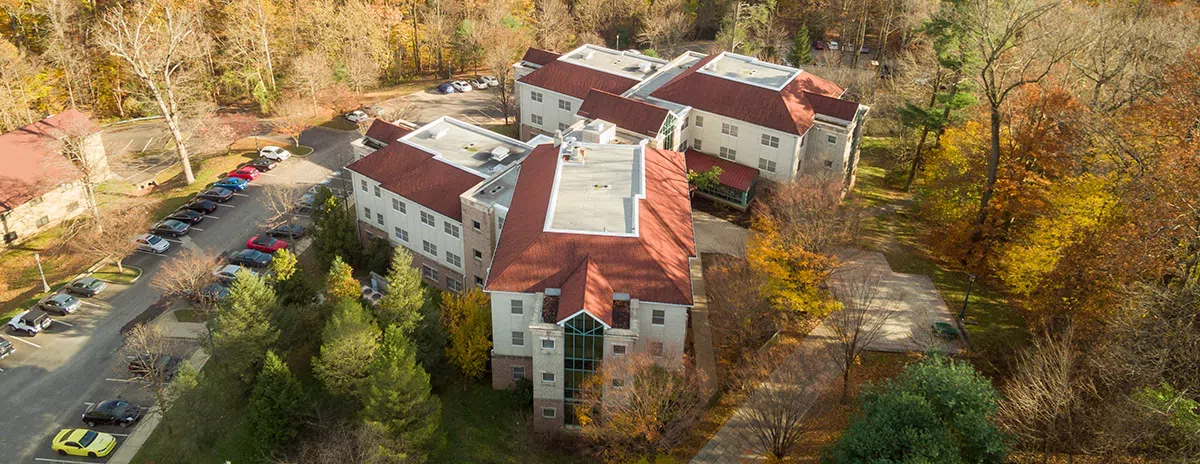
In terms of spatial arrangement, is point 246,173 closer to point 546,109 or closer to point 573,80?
point 546,109

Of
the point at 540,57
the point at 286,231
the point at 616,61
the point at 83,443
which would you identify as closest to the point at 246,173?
the point at 286,231

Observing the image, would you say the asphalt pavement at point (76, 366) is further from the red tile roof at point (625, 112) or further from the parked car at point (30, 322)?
the red tile roof at point (625, 112)

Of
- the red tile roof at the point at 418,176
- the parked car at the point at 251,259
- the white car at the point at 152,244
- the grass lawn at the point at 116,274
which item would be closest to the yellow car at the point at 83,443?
the grass lawn at the point at 116,274

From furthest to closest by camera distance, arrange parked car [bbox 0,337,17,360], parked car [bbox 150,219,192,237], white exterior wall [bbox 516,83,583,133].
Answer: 1. white exterior wall [bbox 516,83,583,133]
2. parked car [bbox 150,219,192,237]
3. parked car [bbox 0,337,17,360]

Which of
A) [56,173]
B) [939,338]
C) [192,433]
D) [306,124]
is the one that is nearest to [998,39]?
[939,338]

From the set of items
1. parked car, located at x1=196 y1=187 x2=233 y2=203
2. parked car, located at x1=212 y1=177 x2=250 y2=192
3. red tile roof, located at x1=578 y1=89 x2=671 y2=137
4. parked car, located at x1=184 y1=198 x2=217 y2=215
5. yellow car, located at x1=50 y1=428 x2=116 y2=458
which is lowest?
yellow car, located at x1=50 y1=428 x2=116 y2=458

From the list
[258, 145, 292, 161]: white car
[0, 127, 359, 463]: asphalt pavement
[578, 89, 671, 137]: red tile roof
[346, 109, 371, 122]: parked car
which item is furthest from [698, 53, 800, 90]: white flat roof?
[0, 127, 359, 463]: asphalt pavement

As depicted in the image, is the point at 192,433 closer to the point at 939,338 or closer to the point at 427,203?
the point at 427,203

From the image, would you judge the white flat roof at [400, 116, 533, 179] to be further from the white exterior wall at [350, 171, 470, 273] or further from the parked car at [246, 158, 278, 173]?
the parked car at [246, 158, 278, 173]
